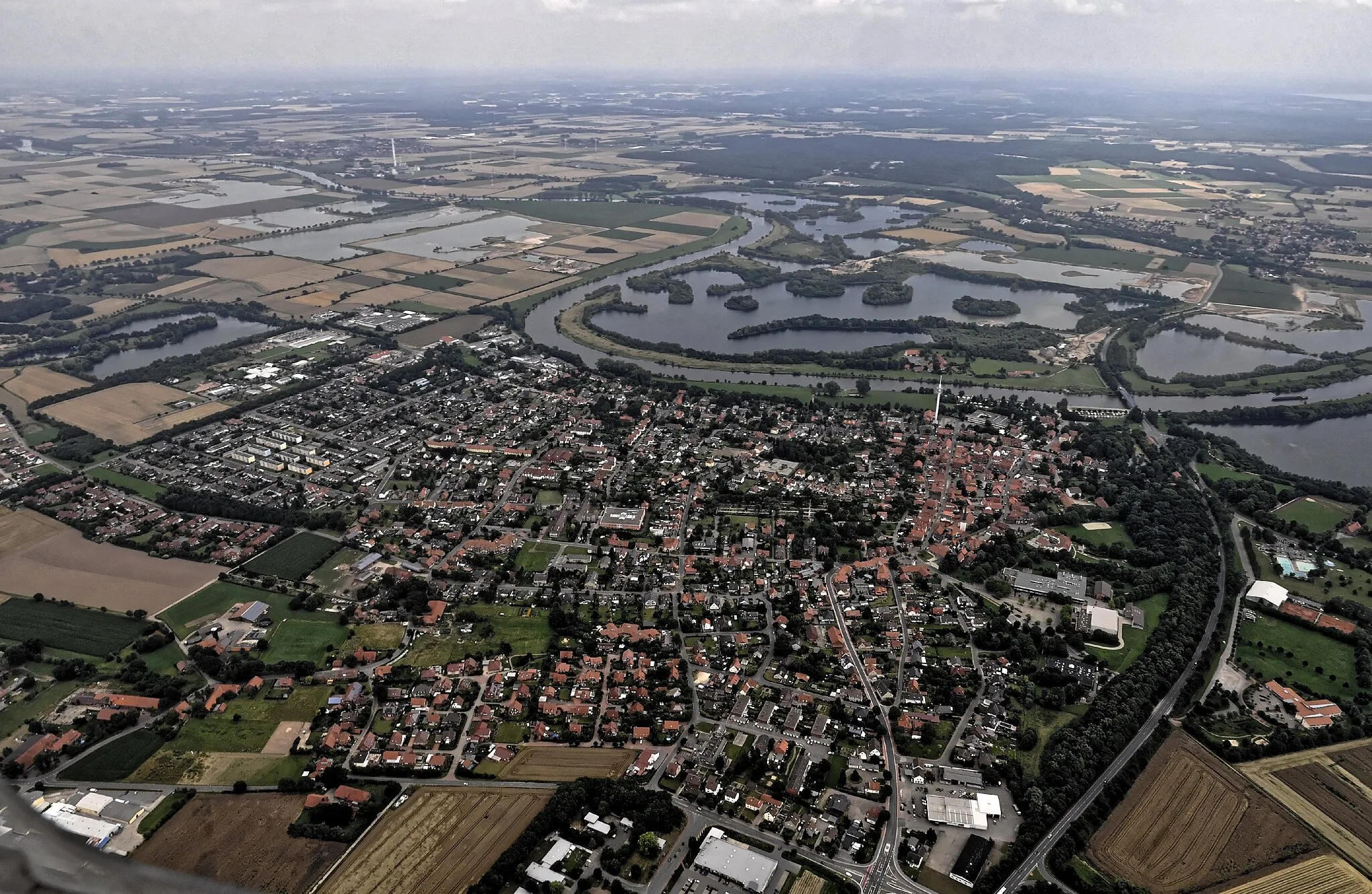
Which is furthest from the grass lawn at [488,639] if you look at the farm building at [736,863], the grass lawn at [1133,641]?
the grass lawn at [1133,641]

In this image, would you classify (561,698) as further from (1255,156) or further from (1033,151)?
(1255,156)

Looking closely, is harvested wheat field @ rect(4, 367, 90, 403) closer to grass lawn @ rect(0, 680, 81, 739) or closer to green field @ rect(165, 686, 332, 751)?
grass lawn @ rect(0, 680, 81, 739)

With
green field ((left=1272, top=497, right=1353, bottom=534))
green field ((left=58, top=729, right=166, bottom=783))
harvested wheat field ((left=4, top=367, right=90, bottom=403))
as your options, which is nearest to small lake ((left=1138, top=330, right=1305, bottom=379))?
green field ((left=1272, top=497, right=1353, bottom=534))

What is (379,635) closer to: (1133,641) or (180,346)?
(1133,641)

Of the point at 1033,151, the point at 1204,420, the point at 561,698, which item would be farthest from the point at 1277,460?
the point at 1033,151

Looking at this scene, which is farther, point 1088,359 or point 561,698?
point 1088,359
